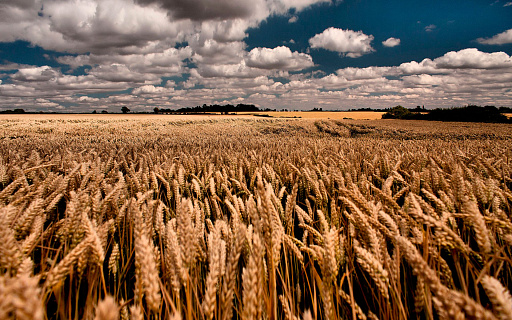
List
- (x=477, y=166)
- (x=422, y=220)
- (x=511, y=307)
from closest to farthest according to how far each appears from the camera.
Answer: (x=511, y=307), (x=422, y=220), (x=477, y=166)

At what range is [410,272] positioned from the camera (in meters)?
1.17

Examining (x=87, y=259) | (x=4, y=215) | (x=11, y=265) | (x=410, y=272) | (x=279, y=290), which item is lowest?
(x=279, y=290)

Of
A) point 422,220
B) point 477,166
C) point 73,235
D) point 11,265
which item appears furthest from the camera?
point 477,166

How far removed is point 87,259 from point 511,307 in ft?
4.62

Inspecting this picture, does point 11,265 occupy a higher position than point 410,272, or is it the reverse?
point 11,265

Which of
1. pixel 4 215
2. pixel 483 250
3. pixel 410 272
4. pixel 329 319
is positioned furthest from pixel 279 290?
pixel 4 215

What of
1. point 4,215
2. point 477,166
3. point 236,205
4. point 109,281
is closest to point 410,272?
point 236,205

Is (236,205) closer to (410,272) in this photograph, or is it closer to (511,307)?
(410,272)

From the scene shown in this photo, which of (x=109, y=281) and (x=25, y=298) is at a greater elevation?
(x=25, y=298)

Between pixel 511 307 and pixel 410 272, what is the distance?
0.65 metres

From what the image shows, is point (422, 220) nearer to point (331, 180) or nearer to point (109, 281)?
point (331, 180)

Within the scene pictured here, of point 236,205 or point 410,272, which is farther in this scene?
point 236,205

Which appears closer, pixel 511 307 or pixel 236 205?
pixel 511 307

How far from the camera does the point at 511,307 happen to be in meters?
0.57
